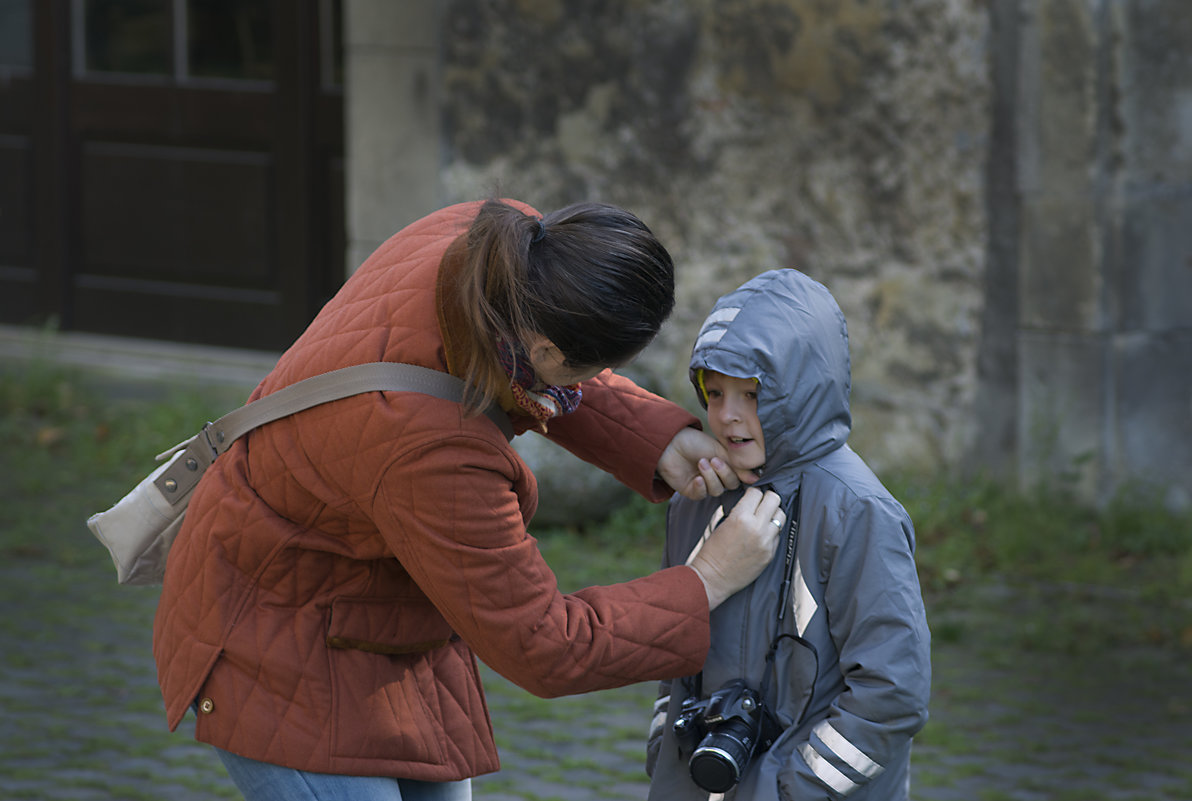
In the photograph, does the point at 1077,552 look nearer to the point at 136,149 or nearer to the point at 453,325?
the point at 453,325

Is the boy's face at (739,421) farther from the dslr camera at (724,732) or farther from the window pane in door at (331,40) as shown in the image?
the window pane in door at (331,40)

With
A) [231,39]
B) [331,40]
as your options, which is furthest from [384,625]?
[231,39]

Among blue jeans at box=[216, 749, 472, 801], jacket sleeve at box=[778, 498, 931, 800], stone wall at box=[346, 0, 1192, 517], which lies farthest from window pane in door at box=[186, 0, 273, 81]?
jacket sleeve at box=[778, 498, 931, 800]

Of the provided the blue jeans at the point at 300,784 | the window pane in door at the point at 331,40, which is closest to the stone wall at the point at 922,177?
the window pane in door at the point at 331,40

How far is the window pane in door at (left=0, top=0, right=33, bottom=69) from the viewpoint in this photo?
9.00 metres

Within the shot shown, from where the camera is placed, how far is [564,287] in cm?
191

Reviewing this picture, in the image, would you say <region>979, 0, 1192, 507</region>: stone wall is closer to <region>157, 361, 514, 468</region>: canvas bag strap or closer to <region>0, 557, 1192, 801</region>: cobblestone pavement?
<region>0, 557, 1192, 801</region>: cobblestone pavement

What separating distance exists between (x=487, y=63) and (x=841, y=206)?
1925 millimetres

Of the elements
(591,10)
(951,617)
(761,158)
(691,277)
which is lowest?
(951,617)

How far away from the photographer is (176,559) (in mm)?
2236

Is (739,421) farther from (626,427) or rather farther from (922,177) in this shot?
(922,177)

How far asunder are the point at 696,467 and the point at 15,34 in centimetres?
801

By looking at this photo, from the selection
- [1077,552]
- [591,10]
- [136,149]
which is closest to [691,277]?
[591,10]

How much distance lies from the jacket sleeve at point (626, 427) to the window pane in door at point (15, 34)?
25.1 feet
